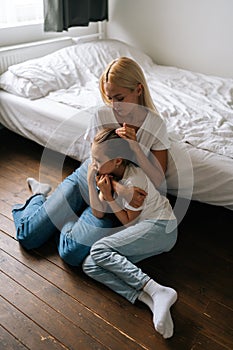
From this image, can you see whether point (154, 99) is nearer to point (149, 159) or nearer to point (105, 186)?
point (149, 159)

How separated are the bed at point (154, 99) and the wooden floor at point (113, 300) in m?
0.22

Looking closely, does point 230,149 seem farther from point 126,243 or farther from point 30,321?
point 30,321

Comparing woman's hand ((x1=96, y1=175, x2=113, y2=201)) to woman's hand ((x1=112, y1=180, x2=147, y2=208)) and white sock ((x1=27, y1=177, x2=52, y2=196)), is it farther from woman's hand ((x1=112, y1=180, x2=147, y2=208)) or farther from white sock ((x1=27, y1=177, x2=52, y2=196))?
white sock ((x1=27, y1=177, x2=52, y2=196))

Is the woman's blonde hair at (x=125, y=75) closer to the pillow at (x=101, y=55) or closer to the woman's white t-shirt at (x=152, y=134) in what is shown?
the woman's white t-shirt at (x=152, y=134)

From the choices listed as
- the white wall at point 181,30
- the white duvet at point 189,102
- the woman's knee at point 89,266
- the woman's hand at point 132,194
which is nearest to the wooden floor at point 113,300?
the woman's knee at point 89,266

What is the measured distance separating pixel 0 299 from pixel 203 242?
0.96m

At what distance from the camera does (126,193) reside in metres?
1.52

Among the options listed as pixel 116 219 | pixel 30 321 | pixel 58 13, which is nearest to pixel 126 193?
pixel 116 219

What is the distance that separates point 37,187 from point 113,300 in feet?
2.79

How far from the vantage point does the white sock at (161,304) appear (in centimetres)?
130

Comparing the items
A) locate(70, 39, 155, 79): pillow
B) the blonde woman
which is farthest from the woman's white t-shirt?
locate(70, 39, 155, 79): pillow

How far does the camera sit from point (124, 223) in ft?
5.23

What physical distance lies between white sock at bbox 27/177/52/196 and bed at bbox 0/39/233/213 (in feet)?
0.85

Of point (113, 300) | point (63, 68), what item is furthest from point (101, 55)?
point (113, 300)
